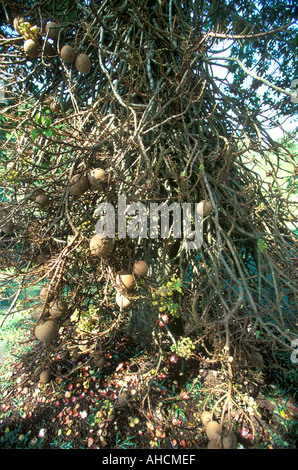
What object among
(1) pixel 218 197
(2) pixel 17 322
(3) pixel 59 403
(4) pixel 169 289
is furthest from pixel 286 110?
(2) pixel 17 322

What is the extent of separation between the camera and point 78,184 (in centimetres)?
151

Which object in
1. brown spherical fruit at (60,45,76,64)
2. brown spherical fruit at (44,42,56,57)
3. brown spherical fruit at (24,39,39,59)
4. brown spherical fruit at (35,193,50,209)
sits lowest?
brown spherical fruit at (35,193,50,209)

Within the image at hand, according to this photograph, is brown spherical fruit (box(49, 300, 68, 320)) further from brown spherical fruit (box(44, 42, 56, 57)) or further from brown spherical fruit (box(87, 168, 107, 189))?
brown spherical fruit (box(44, 42, 56, 57))

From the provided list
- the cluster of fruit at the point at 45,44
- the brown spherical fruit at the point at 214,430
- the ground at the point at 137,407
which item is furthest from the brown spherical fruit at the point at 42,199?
the brown spherical fruit at the point at 214,430

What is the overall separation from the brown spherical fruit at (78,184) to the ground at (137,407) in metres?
1.46

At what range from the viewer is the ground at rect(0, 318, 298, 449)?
6.17 feet

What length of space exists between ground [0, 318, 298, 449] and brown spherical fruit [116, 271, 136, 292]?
796mm

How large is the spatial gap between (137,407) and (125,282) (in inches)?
51.7

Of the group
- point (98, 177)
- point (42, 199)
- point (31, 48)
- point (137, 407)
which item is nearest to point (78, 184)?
point (98, 177)

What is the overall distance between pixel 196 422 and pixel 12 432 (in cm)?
→ 153

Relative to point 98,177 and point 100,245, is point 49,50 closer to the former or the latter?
point 98,177

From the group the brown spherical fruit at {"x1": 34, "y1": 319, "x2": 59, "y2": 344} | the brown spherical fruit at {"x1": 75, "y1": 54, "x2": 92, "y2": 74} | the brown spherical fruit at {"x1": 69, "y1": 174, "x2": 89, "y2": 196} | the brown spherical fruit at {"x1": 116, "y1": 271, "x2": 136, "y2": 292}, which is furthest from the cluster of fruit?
the brown spherical fruit at {"x1": 34, "y1": 319, "x2": 59, "y2": 344}

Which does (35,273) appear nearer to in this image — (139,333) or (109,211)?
(109,211)

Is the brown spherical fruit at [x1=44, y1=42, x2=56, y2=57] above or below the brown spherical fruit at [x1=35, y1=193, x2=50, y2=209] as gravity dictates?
above
